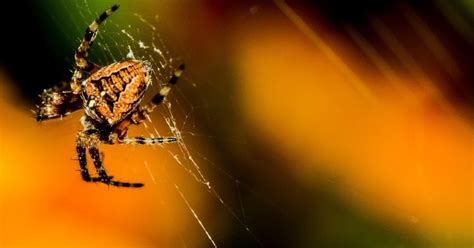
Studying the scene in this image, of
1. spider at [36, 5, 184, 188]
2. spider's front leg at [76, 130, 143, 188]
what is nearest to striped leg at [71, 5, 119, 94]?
spider at [36, 5, 184, 188]

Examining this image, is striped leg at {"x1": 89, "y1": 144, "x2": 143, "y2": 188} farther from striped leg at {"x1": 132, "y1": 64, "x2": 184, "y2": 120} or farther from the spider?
striped leg at {"x1": 132, "y1": 64, "x2": 184, "y2": 120}

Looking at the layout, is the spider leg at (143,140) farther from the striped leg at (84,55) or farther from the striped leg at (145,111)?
the striped leg at (84,55)

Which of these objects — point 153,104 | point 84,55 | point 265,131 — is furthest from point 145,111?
point 265,131

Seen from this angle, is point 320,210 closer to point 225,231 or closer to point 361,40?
point 225,231

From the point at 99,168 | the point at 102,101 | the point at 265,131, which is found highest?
the point at 102,101

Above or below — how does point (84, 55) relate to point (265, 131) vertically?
above

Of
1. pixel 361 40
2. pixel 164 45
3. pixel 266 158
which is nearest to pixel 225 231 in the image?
pixel 266 158

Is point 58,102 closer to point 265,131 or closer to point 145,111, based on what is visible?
point 145,111
